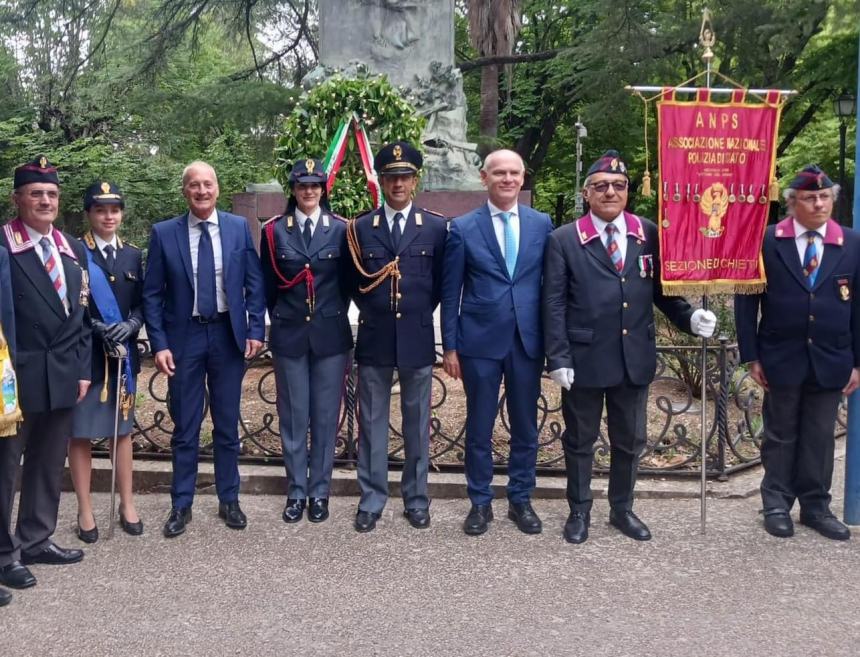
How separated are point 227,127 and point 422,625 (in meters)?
15.9

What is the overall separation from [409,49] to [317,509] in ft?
29.6

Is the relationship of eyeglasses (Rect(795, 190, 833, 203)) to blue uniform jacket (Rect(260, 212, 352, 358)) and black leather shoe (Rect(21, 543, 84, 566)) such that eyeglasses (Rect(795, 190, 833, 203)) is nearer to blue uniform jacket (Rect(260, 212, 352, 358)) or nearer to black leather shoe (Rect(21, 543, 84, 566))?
blue uniform jacket (Rect(260, 212, 352, 358))

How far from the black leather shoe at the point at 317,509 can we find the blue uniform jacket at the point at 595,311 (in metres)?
1.48

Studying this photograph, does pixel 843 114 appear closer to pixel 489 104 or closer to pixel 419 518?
pixel 489 104

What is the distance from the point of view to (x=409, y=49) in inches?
485

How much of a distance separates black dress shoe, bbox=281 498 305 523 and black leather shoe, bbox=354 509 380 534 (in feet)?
1.08

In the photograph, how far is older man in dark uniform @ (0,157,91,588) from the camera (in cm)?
395

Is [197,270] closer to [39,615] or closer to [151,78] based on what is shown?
[39,615]

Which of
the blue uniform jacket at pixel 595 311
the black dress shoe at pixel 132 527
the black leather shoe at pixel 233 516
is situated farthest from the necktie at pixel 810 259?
the black dress shoe at pixel 132 527

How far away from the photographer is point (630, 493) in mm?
4629

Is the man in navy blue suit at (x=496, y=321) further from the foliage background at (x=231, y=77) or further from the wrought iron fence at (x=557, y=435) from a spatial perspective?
the foliage background at (x=231, y=77)

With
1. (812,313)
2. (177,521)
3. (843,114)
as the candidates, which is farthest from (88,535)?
(843,114)

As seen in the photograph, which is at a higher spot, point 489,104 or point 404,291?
point 489,104

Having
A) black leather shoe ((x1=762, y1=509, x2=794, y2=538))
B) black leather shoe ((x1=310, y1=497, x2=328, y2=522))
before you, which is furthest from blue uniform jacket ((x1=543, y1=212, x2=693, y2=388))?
black leather shoe ((x1=310, y1=497, x2=328, y2=522))
